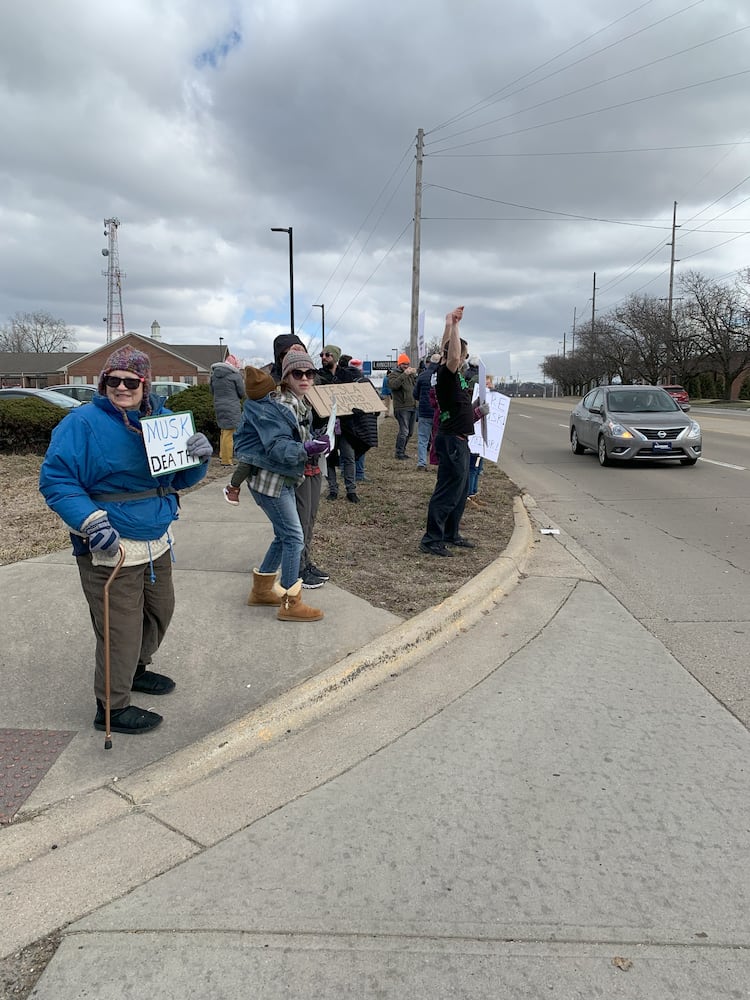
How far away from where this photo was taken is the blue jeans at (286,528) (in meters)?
4.54

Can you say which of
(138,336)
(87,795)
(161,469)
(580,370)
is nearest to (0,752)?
(87,795)

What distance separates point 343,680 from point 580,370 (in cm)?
10014

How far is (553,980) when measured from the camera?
2.04m

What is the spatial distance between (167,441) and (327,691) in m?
1.60

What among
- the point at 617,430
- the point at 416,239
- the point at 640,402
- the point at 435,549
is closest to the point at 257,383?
the point at 435,549

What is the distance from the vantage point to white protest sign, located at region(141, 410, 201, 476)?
313 cm

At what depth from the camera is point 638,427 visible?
1298 centimetres

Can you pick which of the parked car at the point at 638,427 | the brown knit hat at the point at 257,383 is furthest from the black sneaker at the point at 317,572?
the parked car at the point at 638,427

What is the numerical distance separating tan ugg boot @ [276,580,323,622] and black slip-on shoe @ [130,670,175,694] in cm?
110

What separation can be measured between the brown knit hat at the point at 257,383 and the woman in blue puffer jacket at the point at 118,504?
100 cm

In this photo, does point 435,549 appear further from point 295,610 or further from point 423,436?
point 423,436

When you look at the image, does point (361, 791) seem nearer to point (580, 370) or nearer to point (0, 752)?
point (0, 752)

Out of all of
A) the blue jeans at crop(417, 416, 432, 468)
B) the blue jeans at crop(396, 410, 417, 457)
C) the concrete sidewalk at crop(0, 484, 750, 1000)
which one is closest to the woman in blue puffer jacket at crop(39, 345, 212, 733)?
the concrete sidewalk at crop(0, 484, 750, 1000)

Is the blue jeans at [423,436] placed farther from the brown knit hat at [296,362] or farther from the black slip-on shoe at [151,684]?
the black slip-on shoe at [151,684]
